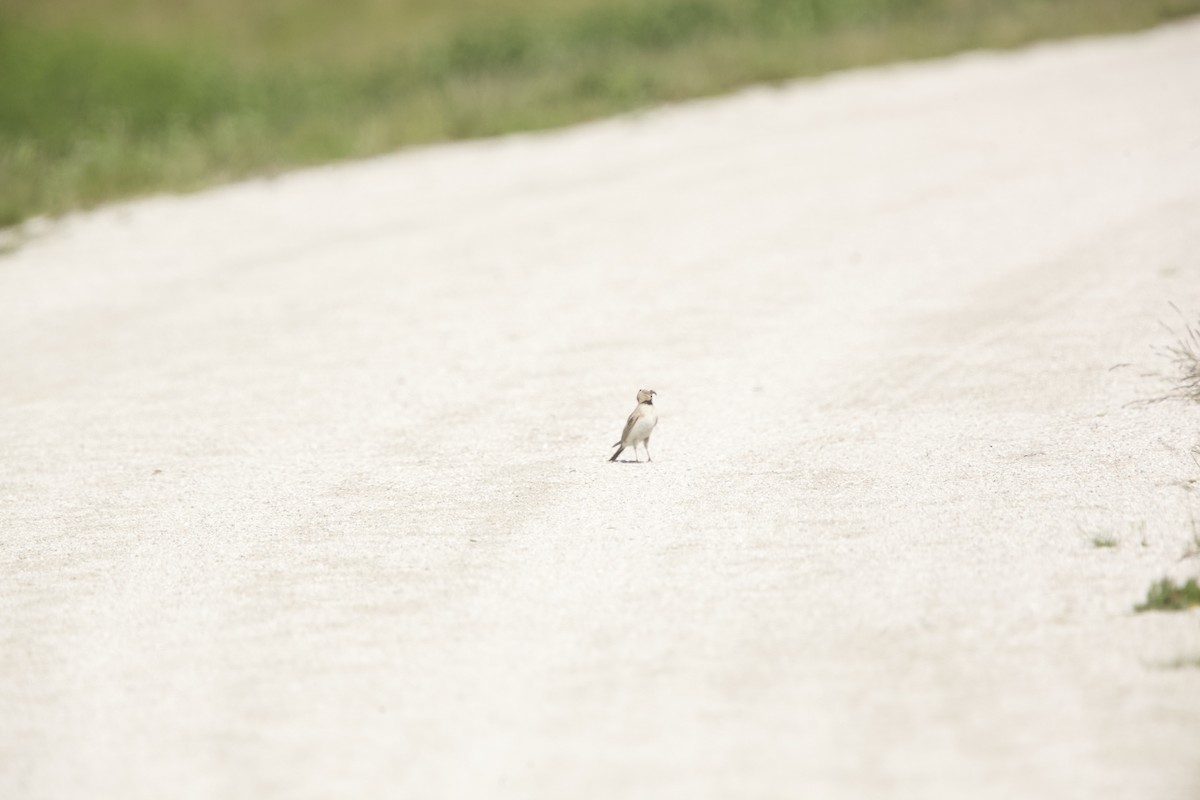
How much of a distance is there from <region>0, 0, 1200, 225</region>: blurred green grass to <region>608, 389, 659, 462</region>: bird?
950 centimetres

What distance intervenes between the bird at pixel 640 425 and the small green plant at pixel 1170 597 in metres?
2.68

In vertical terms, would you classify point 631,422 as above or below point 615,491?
above

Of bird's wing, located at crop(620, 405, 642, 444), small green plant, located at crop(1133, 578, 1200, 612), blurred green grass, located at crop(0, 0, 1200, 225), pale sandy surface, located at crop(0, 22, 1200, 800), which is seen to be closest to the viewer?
pale sandy surface, located at crop(0, 22, 1200, 800)

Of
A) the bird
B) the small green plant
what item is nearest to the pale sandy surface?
the small green plant

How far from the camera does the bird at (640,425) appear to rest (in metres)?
7.89

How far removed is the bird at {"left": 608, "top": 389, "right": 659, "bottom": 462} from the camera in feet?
25.9

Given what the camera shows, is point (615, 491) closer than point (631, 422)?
Yes

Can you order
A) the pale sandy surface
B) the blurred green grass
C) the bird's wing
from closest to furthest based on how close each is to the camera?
the pale sandy surface
the bird's wing
the blurred green grass

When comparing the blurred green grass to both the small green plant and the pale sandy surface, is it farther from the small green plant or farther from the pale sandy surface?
the small green plant

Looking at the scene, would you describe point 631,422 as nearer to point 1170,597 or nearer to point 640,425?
point 640,425

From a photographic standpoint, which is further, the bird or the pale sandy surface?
the bird

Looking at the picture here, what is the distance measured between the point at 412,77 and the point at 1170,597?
78.7 ft

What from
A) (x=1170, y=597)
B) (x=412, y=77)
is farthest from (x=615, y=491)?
(x=412, y=77)

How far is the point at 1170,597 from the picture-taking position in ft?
19.7
